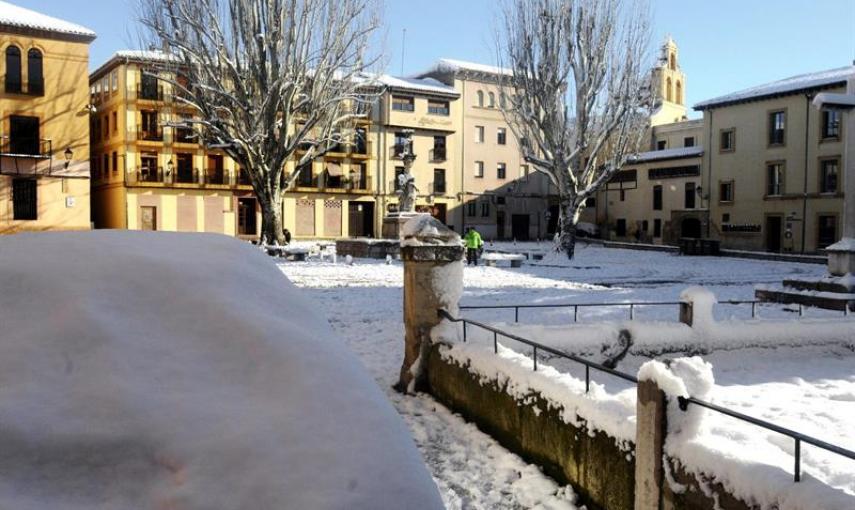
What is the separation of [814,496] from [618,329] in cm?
552

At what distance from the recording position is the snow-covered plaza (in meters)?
5.38

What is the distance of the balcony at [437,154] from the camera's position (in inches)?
1955

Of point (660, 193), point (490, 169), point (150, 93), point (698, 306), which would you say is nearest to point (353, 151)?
point (490, 169)

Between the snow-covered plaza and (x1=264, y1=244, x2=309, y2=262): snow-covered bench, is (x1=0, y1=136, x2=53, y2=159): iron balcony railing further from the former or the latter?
the snow-covered plaza

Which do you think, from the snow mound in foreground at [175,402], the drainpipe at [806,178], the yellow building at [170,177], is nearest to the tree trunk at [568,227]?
the drainpipe at [806,178]

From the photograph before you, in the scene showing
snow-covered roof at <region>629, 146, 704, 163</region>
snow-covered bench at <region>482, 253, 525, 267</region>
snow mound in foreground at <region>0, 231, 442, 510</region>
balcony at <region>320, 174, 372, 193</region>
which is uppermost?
snow-covered roof at <region>629, 146, 704, 163</region>

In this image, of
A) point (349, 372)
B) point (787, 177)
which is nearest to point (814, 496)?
point (349, 372)

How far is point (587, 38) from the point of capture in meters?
27.9

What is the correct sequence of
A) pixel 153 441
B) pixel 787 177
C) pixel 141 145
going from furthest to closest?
pixel 141 145, pixel 787 177, pixel 153 441

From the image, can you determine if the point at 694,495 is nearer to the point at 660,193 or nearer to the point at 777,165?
the point at 777,165

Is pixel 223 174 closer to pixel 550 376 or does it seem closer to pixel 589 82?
pixel 589 82

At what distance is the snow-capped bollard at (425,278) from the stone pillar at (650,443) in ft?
12.4

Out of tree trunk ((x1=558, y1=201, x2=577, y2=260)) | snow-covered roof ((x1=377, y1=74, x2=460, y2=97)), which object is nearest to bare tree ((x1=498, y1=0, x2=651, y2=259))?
tree trunk ((x1=558, y1=201, x2=577, y2=260))

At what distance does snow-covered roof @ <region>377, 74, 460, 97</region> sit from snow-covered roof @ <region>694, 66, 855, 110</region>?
684 inches
